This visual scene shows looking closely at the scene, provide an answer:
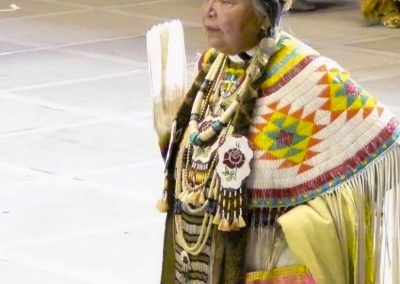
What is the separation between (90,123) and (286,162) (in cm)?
519

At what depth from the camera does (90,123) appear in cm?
845

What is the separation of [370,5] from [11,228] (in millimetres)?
6511

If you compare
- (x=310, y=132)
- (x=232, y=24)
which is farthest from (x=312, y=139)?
(x=232, y=24)

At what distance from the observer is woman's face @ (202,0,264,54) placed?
333 cm

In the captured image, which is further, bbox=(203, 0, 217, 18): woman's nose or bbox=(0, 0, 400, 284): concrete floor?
bbox=(0, 0, 400, 284): concrete floor

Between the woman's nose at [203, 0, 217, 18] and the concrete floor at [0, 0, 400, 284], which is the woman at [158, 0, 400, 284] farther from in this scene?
the concrete floor at [0, 0, 400, 284]

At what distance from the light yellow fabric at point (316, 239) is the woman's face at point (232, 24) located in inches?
18.0

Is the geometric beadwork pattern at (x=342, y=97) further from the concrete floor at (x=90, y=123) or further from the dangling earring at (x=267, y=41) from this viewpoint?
the concrete floor at (x=90, y=123)

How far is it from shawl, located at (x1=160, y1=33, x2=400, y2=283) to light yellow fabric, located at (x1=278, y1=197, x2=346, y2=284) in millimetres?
30

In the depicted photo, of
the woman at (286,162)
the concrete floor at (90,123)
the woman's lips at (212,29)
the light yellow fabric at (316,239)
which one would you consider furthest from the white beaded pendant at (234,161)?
the concrete floor at (90,123)

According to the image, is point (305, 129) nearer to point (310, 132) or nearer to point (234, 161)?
point (310, 132)

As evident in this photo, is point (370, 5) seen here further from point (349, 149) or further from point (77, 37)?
point (349, 149)

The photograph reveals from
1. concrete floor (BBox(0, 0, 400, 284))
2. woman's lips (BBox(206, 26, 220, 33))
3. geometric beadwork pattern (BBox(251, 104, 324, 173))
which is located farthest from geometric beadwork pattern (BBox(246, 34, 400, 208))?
concrete floor (BBox(0, 0, 400, 284))

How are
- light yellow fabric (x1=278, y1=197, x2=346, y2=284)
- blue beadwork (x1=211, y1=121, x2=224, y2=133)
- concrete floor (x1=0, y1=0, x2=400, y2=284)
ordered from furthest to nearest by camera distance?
concrete floor (x1=0, y1=0, x2=400, y2=284) < blue beadwork (x1=211, y1=121, x2=224, y2=133) < light yellow fabric (x1=278, y1=197, x2=346, y2=284)
